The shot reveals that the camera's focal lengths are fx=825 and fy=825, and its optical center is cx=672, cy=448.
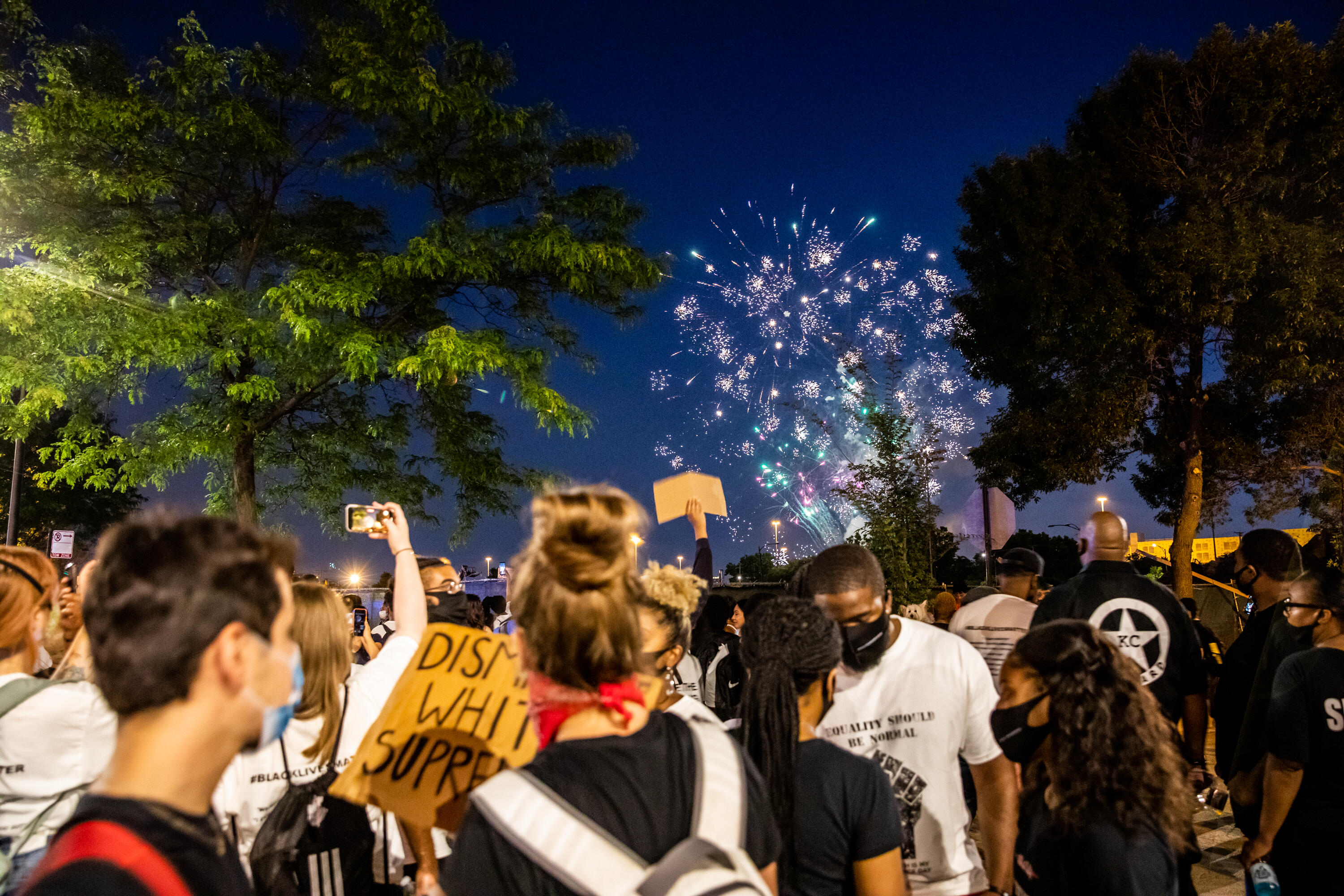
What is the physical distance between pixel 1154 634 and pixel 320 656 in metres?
3.87

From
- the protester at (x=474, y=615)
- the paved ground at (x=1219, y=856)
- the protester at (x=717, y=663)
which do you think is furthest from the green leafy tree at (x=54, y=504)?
the paved ground at (x=1219, y=856)

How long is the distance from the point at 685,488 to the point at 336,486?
10.8 metres

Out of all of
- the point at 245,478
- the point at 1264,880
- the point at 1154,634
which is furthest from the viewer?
the point at 245,478

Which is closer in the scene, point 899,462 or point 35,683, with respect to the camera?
point 35,683

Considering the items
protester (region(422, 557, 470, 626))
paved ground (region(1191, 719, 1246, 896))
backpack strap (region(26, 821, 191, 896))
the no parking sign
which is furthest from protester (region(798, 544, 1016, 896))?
the no parking sign

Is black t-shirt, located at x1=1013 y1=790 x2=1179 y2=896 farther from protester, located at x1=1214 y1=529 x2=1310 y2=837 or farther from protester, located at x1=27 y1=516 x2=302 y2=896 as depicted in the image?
protester, located at x1=1214 y1=529 x2=1310 y2=837

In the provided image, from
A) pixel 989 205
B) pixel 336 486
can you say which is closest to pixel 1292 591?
pixel 336 486

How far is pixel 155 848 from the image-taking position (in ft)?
4.05

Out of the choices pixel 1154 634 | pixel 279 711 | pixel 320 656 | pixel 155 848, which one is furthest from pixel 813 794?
pixel 1154 634

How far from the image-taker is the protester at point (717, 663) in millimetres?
6430

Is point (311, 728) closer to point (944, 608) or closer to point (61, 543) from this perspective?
point (944, 608)

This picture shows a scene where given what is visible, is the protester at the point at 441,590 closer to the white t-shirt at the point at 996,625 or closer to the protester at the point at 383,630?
the protester at the point at 383,630

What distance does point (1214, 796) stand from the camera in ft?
14.4

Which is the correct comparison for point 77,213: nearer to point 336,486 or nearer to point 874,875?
point 336,486
